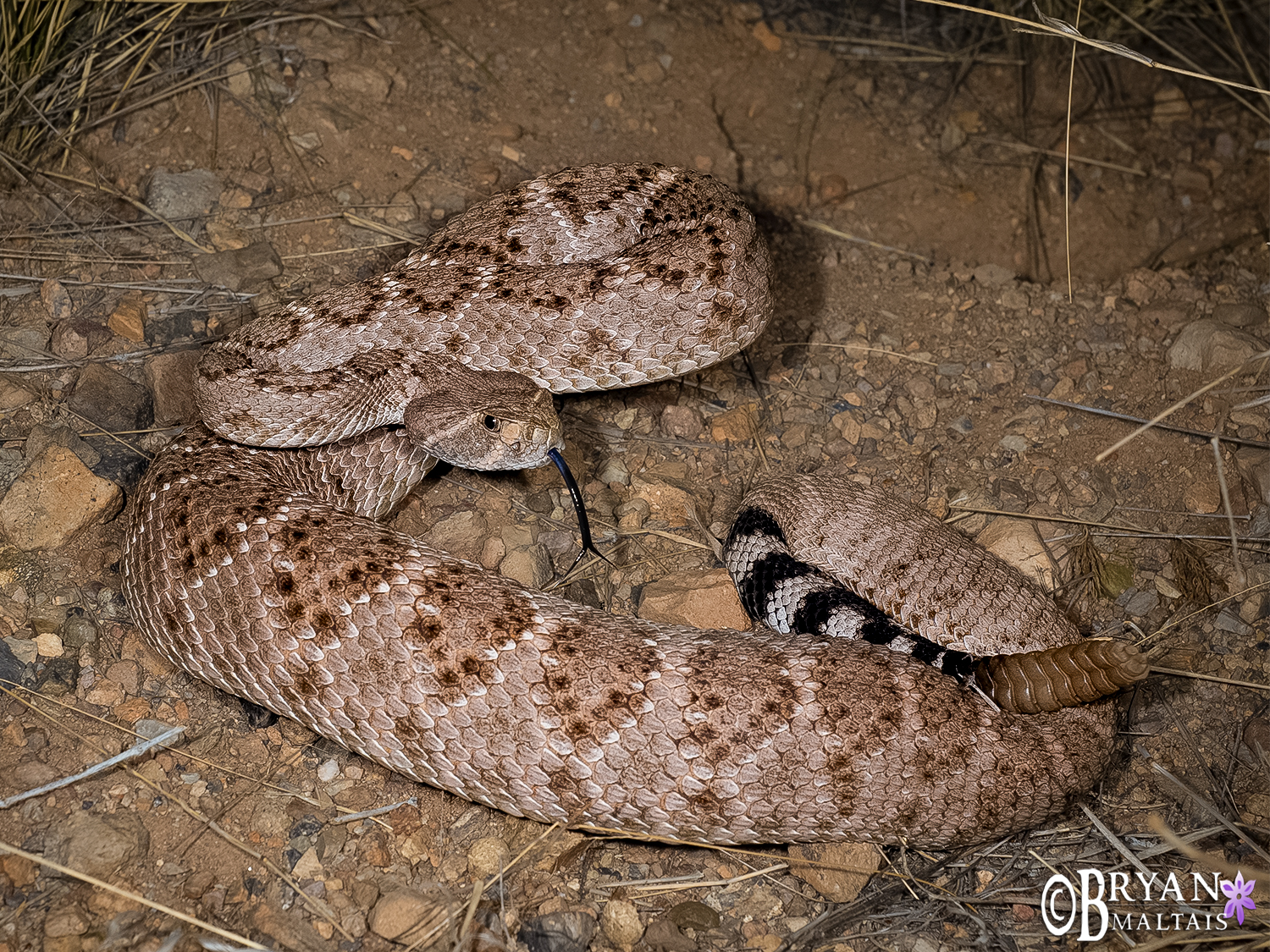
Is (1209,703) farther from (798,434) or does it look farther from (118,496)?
(118,496)

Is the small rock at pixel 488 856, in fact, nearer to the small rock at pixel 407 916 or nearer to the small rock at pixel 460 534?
the small rock at pixel 407 916

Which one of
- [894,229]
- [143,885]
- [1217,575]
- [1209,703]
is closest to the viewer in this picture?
[143,885]

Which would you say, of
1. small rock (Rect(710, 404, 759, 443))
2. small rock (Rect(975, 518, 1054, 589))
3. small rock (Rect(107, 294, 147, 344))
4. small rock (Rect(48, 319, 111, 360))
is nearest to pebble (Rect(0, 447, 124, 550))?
small rock (Rect(48, 319, 111, 360))

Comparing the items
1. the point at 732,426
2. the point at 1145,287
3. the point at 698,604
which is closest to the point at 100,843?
the point at 698,604

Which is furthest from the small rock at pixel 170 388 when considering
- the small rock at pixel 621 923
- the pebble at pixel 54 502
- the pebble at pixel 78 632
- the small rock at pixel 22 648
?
the small rock at pixel 621 923

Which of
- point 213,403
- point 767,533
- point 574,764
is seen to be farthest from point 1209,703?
point 213,403

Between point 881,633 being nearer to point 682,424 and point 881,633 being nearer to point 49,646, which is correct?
point 682,424

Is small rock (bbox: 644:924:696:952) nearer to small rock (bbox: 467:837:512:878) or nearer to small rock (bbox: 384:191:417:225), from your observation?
small rock (bbox: 467:837:512:878)
